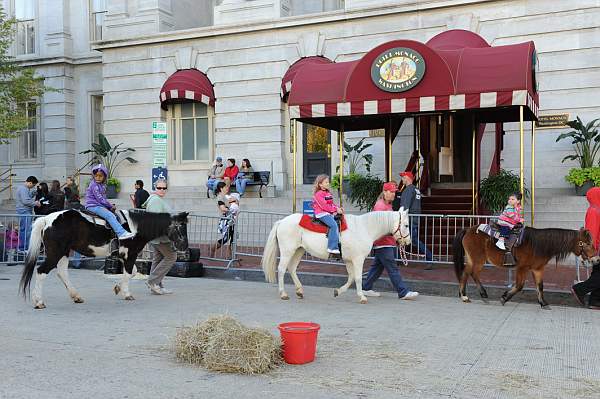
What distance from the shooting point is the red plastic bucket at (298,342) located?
6062mm

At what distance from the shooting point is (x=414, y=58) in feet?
41.3

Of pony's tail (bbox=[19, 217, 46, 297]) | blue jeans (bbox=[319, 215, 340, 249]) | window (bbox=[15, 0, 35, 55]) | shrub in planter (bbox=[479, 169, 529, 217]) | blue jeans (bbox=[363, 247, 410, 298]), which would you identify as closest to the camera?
pony's tail (bbox=[19, 217, 46, 297])

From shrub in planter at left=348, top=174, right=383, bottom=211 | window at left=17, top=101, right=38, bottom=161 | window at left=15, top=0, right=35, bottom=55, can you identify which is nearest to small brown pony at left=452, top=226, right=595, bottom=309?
shrub in planter at left=348, top=174, right=383, bottom=211

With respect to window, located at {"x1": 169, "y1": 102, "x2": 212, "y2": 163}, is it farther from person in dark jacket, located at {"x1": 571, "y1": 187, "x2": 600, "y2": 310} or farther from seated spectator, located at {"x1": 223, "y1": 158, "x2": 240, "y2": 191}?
person in dark jacket, located at {"x1": 571, "y1": 187, "x2": 600, "y2": 310}

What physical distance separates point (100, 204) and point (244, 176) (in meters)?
10.3

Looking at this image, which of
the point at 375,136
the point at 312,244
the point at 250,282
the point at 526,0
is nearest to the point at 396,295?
the point at 312,244

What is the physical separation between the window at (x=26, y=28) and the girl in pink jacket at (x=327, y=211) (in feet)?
69.4

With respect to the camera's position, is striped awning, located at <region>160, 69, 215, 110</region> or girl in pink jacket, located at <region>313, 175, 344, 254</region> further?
striped awning, located at <region>160, 69, 215, 110</region>

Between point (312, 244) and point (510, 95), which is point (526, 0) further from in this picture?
point (312, 244)

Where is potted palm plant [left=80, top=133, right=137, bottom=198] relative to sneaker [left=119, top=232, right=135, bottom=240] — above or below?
above

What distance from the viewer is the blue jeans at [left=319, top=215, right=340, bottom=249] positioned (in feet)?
32.1

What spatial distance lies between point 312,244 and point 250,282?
294 centimetres

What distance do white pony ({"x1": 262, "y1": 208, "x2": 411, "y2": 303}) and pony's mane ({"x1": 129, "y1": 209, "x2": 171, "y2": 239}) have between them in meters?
1.70

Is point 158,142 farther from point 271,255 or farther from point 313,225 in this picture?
point 313,225
